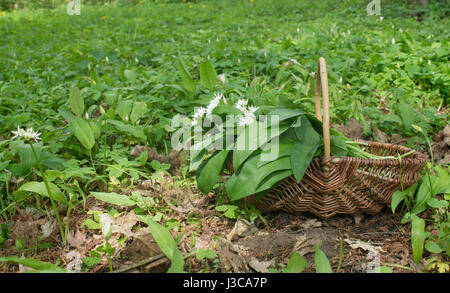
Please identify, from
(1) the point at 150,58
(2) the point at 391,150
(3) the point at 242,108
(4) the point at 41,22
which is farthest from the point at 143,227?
(4) the point at 41,22

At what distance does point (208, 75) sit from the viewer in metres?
2.85

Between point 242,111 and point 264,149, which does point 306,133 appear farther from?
point 242,111

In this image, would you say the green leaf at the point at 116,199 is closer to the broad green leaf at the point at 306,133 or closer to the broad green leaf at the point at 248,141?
the broad green leaf at the point at 248,141

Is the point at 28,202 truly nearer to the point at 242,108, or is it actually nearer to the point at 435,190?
the point at 242,108

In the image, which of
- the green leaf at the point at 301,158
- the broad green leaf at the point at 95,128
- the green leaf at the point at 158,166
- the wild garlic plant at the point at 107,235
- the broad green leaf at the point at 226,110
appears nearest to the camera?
the wild garlic plant at the point at 107,235

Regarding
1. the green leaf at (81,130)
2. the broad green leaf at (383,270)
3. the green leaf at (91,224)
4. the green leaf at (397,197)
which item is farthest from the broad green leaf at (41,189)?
the green leaf at (397,197)

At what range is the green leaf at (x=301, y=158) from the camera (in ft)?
5.56

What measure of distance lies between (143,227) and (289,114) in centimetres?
93

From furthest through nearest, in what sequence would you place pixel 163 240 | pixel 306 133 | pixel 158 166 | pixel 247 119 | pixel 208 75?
pixel 208 75 → pixel 158 166 → pixel 247 119 → pixel 306 133 → pixel 163 240

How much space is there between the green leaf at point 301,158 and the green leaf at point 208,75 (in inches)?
50.0

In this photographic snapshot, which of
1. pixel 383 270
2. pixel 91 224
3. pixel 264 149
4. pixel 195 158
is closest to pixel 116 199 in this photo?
pixel 91 224

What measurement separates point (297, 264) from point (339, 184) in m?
0.46

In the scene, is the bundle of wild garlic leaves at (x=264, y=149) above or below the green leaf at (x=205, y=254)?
above

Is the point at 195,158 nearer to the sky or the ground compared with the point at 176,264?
nearer to the sky
